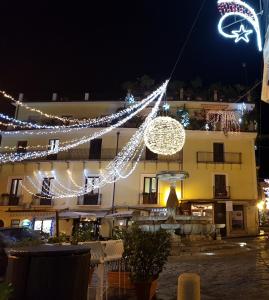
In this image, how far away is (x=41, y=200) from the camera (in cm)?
3109

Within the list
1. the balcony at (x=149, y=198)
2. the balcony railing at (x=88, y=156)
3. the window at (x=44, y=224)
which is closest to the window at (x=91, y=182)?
the balcony railing at (x=88, y=156)

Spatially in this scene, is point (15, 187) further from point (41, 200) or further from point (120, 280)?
point (120, 280)

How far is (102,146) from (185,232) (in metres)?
16.8

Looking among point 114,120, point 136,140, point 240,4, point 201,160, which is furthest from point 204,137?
point 240,4

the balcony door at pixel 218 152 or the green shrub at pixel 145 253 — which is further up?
the balcony door at pixel 218 152

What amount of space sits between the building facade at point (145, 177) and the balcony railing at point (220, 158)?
0.27ft

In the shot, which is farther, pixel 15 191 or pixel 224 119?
pixel 224 119

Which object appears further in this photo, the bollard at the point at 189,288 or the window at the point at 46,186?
the window at the point at 46,186

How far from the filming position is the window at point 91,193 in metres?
30.5

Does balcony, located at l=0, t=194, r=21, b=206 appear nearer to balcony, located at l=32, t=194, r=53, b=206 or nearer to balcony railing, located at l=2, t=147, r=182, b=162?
balcony, located at l=32, t=194, r=53, b=206

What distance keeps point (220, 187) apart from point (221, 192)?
1.43ft

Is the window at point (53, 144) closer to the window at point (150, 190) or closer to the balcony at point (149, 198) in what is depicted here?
the window at point (150, 190)

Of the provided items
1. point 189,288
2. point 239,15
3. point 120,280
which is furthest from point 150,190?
point 189,288

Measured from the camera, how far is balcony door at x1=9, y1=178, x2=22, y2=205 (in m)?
31.4
